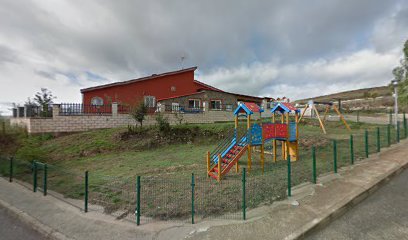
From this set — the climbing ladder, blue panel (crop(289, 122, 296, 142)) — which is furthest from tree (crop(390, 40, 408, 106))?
the climbing ladder

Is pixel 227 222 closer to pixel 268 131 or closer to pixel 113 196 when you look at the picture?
pixel 113 196

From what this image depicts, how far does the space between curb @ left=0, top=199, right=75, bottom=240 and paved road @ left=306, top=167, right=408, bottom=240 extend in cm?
500

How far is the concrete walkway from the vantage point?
11.9 ft

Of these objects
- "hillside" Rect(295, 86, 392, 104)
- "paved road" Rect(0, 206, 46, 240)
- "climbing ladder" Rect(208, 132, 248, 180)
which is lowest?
"paved road" Rect(0, 206, 46, 240)

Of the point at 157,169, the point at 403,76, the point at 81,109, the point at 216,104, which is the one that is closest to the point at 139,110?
the point at 81,109

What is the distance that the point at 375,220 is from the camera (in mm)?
4043

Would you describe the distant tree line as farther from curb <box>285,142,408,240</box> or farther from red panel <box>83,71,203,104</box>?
red panel <box>83,71,203,104</box>

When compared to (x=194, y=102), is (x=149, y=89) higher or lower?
higher

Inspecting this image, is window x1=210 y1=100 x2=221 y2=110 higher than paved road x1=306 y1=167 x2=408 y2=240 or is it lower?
higher

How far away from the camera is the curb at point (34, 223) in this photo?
3849mm

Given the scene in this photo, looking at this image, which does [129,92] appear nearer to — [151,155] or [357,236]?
[151,155]

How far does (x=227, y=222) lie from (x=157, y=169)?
4.49 m

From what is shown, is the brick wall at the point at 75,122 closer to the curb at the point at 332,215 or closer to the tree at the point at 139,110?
the tree at the point at 139,110

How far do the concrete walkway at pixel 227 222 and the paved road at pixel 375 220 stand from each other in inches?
6.6
